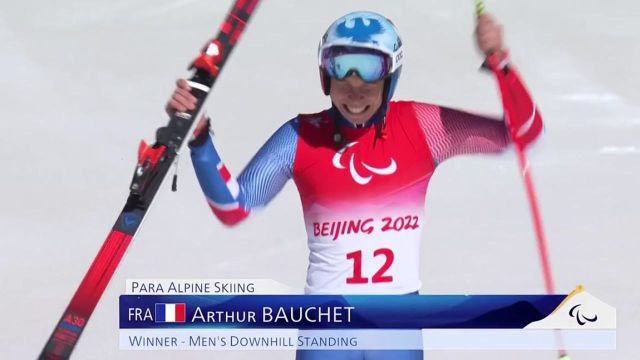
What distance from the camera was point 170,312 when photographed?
6.29 meters

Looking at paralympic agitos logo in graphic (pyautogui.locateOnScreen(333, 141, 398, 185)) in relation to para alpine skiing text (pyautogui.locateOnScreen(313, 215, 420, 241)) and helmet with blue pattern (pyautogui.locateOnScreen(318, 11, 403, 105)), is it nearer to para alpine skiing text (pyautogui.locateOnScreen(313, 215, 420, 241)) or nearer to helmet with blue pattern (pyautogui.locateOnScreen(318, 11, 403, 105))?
para alpine skiing text (pyautogui.locateOnScreen(313, 215, 420, 241))

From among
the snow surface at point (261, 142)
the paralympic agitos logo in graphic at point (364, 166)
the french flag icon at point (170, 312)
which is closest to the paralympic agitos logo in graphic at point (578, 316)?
the snow surface at point (261, 142)

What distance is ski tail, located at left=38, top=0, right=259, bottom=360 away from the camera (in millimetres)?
5977

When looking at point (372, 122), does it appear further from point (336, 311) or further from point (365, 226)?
point (336, 311)

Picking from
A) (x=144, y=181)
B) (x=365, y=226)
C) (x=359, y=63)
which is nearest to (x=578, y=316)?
(x=365, y=226)

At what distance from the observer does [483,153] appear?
606cm

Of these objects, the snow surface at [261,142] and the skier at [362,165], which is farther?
the snow surface at [261,142]

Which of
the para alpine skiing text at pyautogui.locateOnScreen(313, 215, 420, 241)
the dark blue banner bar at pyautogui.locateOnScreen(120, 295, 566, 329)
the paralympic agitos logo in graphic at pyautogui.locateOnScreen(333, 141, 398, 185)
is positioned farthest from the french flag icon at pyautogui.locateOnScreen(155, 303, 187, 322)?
the paralympic agitos logo in graphic at pyautogui.locateOnScreen(333, 141, 398, 185)

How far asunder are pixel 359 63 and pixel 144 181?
1.00 meters

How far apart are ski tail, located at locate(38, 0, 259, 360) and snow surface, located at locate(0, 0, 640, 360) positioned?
492mm

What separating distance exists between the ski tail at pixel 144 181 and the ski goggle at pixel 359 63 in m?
0.50

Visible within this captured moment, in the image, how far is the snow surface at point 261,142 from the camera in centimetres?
862

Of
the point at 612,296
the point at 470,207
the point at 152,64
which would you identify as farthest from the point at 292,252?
the point at 152,64

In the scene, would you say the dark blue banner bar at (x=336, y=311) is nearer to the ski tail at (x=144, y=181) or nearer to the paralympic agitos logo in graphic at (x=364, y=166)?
the ski tail at (x=144, y=181)
